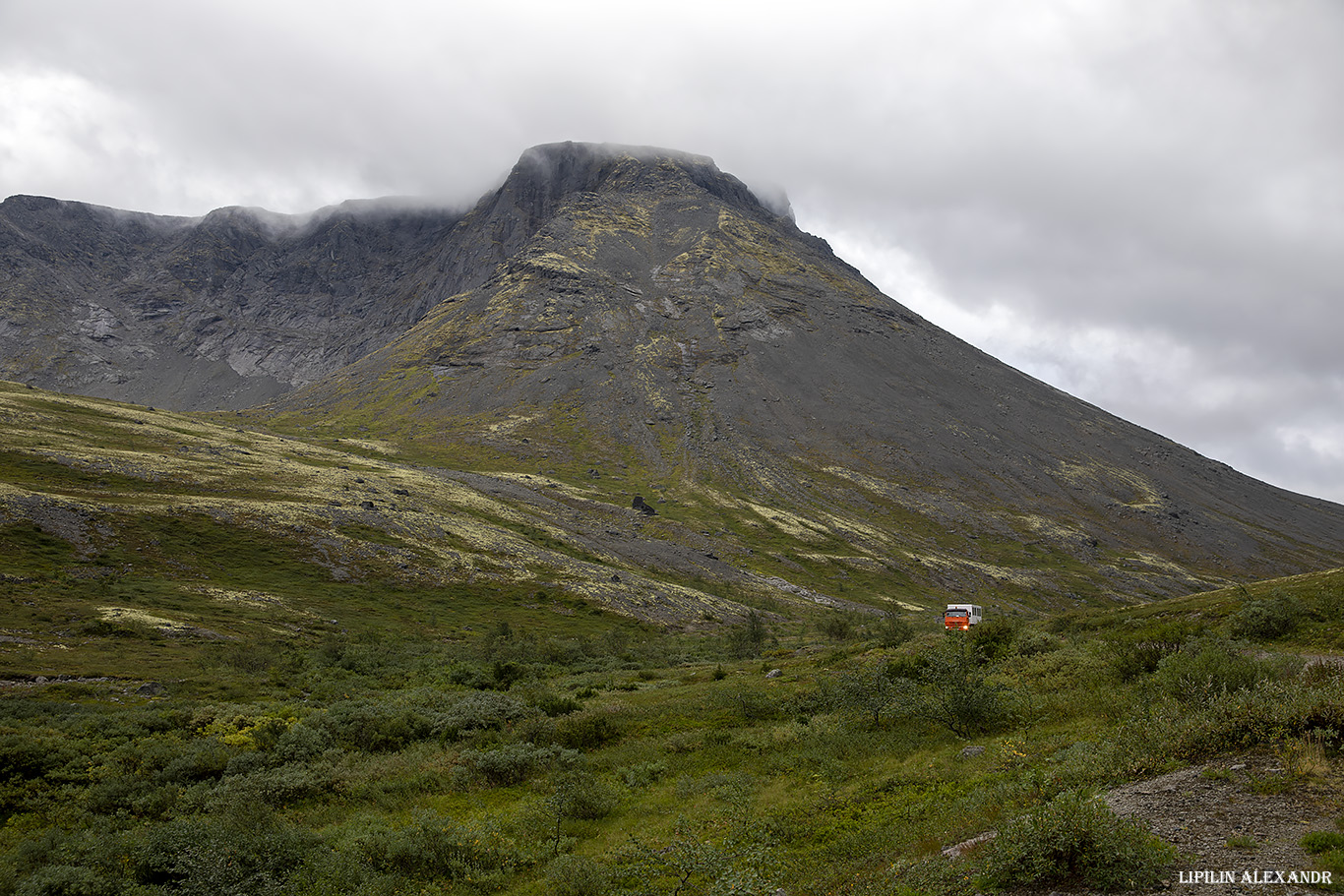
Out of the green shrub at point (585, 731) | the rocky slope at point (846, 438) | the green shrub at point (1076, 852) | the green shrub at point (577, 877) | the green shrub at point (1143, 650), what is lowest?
the green shrub at point (585, 731)

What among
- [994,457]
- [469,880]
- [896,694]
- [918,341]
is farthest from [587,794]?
[918,341]

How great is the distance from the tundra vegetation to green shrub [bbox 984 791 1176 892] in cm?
4

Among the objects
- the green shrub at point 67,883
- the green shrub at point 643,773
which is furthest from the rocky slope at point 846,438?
the green shrub at point 67,883

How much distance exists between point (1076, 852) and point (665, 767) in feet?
41.1

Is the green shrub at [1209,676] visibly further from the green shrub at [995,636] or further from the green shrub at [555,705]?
the green shrub at [555,705]

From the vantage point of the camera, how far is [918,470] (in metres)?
147

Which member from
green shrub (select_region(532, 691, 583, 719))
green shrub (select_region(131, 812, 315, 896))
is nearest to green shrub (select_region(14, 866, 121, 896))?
green shrub (select_region(131, 812, 315, 896))

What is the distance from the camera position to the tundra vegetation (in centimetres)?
1095

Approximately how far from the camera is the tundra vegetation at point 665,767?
10.9 meters

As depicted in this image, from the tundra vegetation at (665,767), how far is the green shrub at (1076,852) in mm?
37

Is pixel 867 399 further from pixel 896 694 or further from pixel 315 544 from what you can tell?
pixel 896 694

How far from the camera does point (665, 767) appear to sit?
60.8 ft

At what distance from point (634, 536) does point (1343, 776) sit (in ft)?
302

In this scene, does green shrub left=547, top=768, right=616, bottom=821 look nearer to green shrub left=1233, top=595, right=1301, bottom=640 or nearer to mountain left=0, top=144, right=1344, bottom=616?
green shrub left=1233, top=595, right=1301, bottom=640
